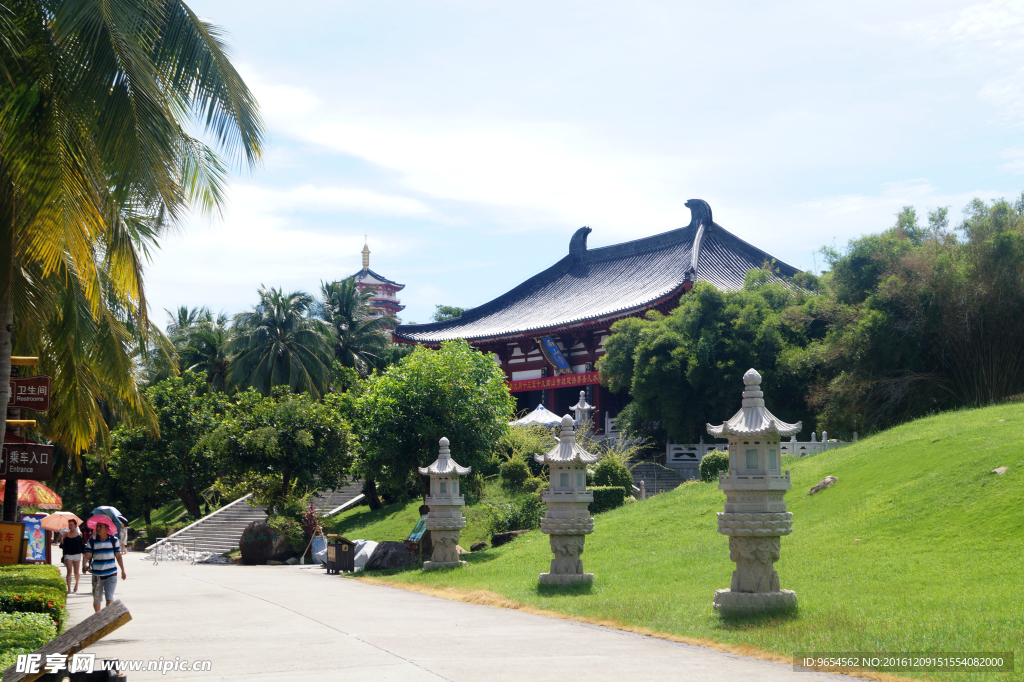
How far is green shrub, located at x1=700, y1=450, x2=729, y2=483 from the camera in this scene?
23.1 meters

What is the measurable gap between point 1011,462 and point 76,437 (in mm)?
16222

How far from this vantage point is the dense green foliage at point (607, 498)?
23.5m

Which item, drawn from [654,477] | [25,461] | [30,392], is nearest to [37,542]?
[25,461]

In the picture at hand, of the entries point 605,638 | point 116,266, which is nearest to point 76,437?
point 116,266

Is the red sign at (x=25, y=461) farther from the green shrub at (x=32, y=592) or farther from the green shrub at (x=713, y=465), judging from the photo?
the green shrub at (x=713, y=465)

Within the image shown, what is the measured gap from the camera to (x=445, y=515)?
758 inches

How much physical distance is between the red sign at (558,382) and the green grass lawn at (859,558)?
15.4 m

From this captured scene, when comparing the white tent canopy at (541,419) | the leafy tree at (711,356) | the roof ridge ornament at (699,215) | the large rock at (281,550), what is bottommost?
the large rock at (281,550)

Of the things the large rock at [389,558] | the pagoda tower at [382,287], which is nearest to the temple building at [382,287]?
the pagoda tower at [382,287]

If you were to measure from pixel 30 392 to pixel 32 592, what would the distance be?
2917 millimetres

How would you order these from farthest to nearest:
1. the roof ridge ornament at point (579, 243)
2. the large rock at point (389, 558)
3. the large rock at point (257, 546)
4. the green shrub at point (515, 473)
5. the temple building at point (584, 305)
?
the roof ridge ornament at point (579, 243) → the temple building at point (584, 305) → the green shrub at point (515, 473) → the large rock at point (257, 546) → the large rock at point (389, 558)

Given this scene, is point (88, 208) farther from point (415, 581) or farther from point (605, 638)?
point (415, 581)

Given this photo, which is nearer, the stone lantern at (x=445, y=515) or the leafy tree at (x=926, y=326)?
the stone lantern at (x=445, y=515)

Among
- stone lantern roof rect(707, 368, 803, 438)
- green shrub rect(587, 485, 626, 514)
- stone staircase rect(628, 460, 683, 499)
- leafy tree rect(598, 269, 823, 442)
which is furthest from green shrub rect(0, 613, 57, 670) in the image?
leafy tree rect(598, 269, 823, 442)
